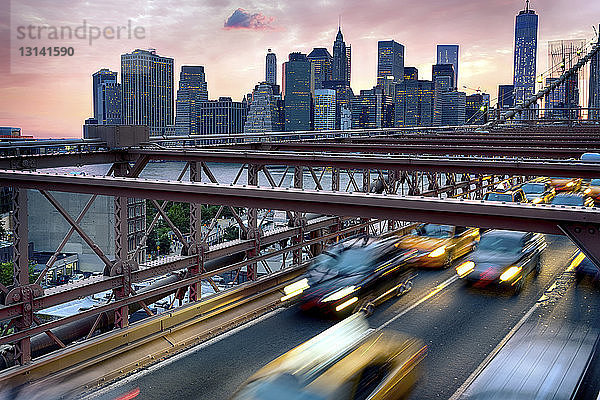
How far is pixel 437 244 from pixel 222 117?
69951 mm

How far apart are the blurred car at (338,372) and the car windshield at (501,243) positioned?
8.68m

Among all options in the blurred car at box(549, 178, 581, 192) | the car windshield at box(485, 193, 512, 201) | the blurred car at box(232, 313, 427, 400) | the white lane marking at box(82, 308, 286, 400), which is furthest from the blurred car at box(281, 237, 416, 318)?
the blurred car at box(549, 178, 581, 192)

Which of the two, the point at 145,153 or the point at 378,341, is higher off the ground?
the point at 145,153

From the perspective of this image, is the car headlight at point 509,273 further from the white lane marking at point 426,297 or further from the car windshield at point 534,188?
the car windshield at point 534,188

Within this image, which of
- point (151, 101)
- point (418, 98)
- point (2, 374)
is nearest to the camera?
point (2, 374)

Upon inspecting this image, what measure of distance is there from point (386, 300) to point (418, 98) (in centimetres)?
14749

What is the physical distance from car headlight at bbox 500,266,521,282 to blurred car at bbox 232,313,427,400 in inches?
278

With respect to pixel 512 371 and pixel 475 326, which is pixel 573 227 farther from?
pixel 475 326

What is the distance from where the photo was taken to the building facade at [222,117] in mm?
83500

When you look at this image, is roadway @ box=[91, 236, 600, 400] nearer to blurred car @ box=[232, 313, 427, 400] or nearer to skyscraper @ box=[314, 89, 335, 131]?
blurred car @ box=[232, 313, 427, 400]

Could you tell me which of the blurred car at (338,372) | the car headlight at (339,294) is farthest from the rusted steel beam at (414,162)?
the blurred car at (338,372)

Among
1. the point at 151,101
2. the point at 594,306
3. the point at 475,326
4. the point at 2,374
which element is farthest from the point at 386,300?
the point at 151,101

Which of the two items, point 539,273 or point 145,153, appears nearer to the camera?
point 145,153

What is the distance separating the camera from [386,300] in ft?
50.7
